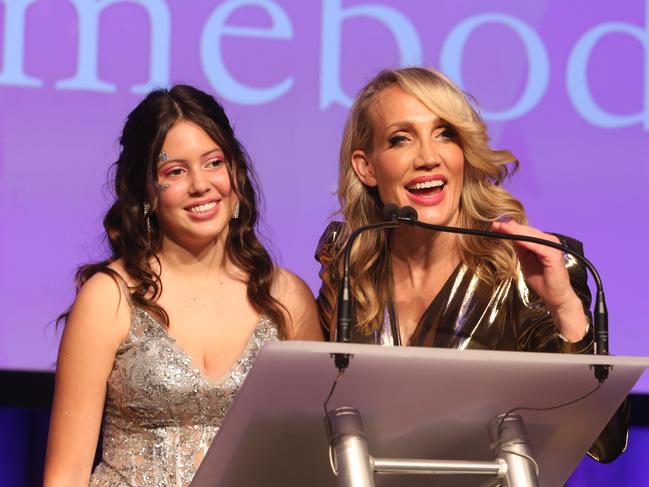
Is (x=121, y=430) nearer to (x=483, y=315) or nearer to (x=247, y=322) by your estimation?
(x=247, y=322)

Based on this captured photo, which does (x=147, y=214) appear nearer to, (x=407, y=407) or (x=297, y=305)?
(x=297, y=305)

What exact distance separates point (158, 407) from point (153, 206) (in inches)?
16.6

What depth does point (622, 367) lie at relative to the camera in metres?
1.45

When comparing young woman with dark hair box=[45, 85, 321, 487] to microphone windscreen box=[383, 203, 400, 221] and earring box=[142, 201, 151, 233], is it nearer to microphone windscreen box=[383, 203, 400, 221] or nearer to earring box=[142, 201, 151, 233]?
earring box=[142, 201, 151, 233]

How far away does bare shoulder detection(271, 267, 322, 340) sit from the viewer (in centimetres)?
245

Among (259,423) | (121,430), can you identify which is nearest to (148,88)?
(121,430)

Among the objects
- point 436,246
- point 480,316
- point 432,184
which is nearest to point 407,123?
point 432,184

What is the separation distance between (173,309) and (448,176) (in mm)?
653

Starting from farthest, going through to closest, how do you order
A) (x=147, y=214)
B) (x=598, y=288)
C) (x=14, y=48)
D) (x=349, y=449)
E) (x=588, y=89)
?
1. (x=588, y=89)
2. (x=14, y=48)
3. (x=147, y=214)
4. (x=598, y=288)
5. (x=349, y=449)

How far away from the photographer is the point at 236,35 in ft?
10.0

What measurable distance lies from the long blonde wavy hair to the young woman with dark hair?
6.2 inches

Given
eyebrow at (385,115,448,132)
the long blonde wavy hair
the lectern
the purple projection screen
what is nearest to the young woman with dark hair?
the long blonde wavy hair

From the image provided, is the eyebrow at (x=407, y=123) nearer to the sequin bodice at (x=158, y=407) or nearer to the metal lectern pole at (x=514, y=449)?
the sequin bodice at (x=158, y=407)

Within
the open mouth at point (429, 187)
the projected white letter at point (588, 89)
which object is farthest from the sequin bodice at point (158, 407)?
the projected white letter at point (588, 89)
